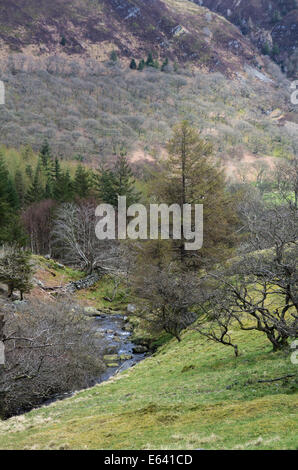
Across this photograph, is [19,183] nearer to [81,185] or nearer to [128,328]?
[81,185]

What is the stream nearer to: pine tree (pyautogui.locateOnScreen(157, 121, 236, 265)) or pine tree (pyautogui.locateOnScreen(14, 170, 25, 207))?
pine tree (pyautogui.locateOnScreen(157, 121, 236, 265))

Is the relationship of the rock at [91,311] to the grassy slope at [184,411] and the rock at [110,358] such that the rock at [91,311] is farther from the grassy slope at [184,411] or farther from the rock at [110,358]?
the grassy slope at [184,411]

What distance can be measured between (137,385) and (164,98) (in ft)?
635

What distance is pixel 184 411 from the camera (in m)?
9.47

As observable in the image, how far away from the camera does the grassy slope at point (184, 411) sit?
287 inches

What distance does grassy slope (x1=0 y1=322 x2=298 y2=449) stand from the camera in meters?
7.29

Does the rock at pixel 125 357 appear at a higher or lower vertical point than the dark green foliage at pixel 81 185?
lower

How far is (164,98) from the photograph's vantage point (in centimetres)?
19338

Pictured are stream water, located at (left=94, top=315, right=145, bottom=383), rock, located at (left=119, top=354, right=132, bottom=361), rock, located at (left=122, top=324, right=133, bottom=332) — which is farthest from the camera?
rock, located at (left=122, top=324, right=133, bottom=332)

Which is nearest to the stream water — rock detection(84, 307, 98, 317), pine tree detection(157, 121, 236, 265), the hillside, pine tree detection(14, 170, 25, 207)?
rock detection(84, 307, 98, 317)

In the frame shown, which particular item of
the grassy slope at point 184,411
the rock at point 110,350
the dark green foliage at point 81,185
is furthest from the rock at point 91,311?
the dark green foliage at point 81,185

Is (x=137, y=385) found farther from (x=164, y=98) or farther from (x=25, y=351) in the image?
(x=164, y=98)
